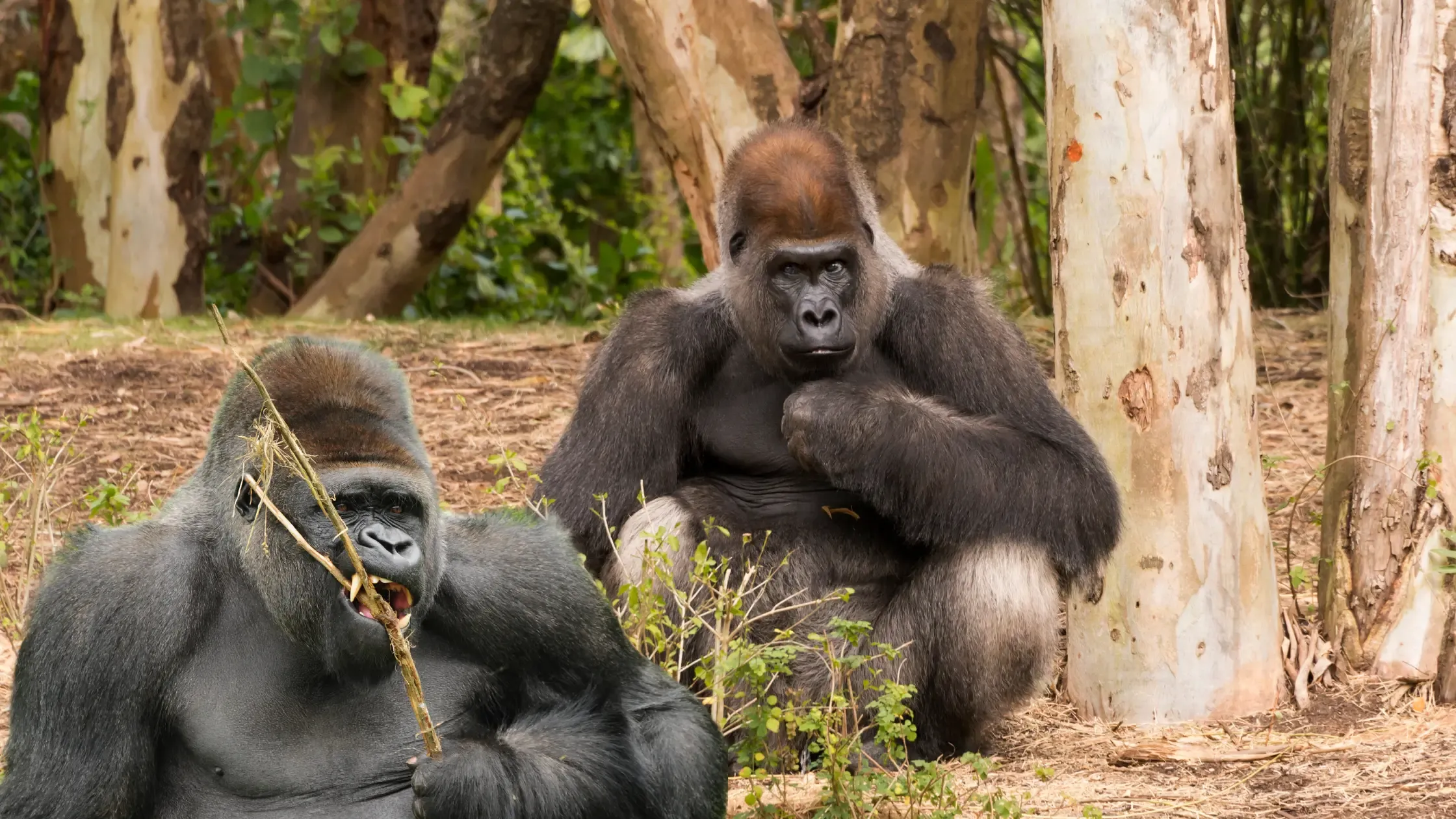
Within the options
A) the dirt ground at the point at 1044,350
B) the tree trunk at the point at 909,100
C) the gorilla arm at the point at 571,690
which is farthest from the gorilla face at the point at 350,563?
the tree trunk at the point at 909,100

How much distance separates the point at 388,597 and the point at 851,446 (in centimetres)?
169

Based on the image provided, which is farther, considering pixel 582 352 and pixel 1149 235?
pixel 582 352

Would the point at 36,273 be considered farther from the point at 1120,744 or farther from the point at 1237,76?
the point at 1120,744

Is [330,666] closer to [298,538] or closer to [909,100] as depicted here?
[298,538]

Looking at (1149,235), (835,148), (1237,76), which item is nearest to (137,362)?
(835,148)

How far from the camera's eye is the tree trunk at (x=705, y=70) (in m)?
6.57

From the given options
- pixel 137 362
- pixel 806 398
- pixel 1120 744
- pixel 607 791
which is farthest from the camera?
pixel 137 362

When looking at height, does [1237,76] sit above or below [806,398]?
above

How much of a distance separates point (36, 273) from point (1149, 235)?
878 cm

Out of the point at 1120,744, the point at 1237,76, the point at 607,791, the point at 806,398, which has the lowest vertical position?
the point at 1120,744

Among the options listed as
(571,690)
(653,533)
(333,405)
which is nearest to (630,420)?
(653,533)

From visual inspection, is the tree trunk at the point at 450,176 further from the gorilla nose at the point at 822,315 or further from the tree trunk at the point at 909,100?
the gorilla nose at the point at 822,315

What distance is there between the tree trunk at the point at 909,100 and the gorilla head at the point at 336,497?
355cm

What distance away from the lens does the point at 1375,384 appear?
16.5ft
